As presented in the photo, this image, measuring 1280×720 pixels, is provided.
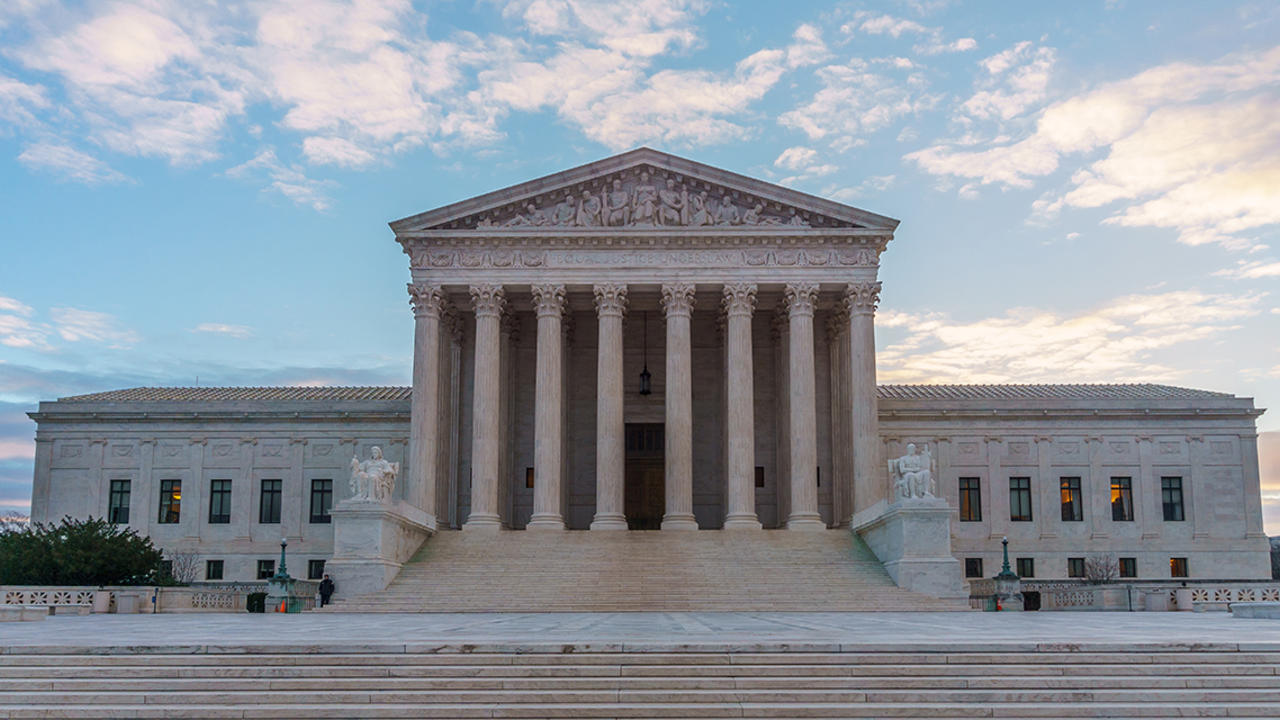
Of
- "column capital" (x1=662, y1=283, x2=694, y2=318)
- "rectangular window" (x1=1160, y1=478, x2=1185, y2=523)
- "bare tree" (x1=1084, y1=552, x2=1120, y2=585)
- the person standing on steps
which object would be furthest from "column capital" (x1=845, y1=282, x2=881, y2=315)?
the person standing on steps

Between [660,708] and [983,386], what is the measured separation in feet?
167

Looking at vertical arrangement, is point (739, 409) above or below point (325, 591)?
above

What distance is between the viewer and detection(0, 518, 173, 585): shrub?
135ft

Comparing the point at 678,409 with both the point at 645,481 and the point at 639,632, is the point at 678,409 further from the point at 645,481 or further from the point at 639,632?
the point at 639,632

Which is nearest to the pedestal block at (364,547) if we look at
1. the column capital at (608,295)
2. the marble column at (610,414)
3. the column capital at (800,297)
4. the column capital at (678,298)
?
the marble column at (610,414)

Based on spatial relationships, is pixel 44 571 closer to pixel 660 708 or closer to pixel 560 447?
pixel 560 447

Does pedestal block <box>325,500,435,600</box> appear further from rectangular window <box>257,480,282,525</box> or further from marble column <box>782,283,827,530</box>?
rectangular window <box>257,480,282,525</box>

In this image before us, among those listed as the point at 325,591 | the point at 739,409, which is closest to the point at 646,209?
the point at 739,409

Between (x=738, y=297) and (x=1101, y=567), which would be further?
(x=1101, y=567)

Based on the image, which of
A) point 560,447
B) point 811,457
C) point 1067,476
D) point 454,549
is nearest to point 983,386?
point 1067,476

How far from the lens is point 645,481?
56.7 meters

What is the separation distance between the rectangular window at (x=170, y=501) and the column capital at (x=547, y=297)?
72.1 feet

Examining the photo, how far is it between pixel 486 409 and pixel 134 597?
16.2 meters

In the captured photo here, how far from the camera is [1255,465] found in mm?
57625
